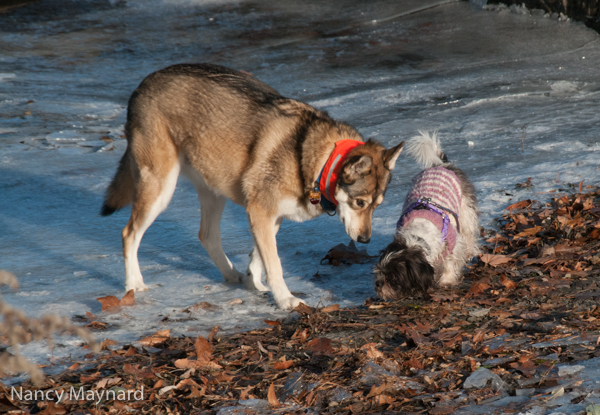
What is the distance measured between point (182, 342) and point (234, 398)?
91 cm

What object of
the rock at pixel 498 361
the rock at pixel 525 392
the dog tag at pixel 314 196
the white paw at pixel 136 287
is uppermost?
the dog tag at pixel 314 196

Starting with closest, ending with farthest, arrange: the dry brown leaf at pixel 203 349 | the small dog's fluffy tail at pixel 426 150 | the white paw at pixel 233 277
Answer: the dry brown leaf at pixel 203 349 → the white paw at pixel 233 277 → the small dog's fluffy tail at pixel 426 150

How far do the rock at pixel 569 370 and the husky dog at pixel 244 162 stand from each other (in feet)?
6.55

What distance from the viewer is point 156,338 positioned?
3.84 m

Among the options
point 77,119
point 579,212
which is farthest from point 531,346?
point 77,119

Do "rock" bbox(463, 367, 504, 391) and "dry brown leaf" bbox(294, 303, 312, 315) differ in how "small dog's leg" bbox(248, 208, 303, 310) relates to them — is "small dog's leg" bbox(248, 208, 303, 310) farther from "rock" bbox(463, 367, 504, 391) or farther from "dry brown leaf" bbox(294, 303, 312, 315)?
"rock" bbox(463, 367, 504, 391)

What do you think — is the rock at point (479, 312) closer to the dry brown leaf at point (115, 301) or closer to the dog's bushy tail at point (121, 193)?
the dry brown leaf at point (115, 301)

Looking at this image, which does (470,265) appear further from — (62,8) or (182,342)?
(62,8)

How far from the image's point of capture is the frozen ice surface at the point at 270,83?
5.00 meters

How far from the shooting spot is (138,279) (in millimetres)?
4859

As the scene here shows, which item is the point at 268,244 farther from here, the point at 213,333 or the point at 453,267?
the point at 453,267

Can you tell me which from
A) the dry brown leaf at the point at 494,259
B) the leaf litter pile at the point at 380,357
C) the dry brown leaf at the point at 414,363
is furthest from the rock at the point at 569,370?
the dry brown leaf at the point at 494,259

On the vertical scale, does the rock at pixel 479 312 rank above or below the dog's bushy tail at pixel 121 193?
below

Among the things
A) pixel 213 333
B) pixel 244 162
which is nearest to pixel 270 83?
pixel 244 162
